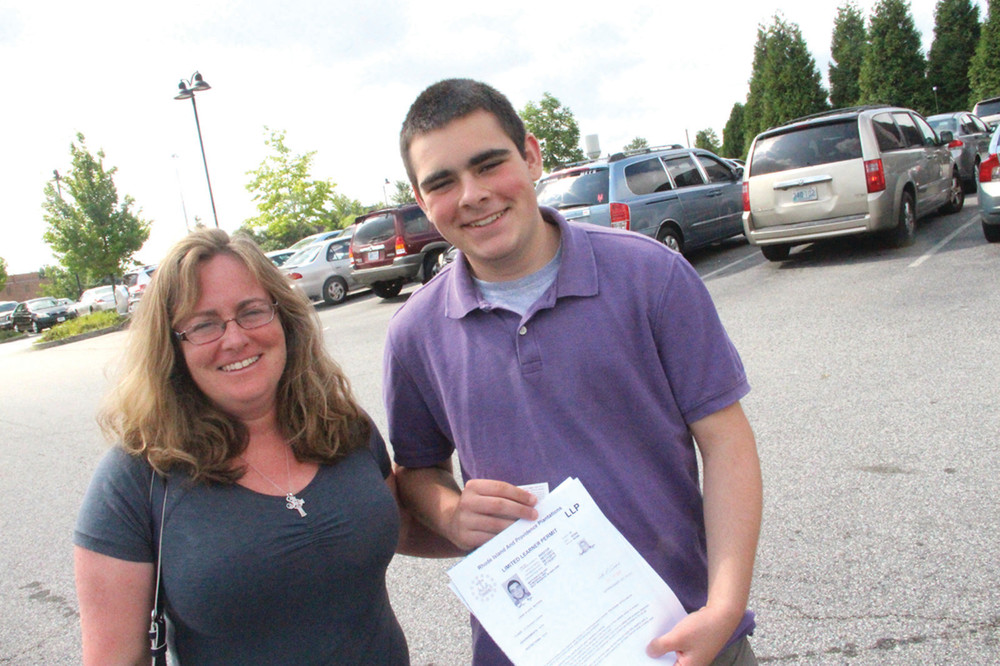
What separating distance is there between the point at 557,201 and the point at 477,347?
391 inches

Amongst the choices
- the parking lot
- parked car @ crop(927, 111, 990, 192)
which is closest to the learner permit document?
the parking lot

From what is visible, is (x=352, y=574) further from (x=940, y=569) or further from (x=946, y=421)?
(x=946, y=421)

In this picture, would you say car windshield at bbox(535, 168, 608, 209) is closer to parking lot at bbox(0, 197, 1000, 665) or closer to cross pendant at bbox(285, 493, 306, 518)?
parking lot at bbox(0, 197, 1000, 665)

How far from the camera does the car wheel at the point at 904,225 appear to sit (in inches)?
411

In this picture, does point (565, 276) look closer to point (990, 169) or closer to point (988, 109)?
point (990, 169)

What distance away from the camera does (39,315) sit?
36.5 m

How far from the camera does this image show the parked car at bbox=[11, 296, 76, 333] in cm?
3653

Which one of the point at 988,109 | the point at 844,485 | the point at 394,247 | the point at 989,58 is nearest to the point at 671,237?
the point at 394,247

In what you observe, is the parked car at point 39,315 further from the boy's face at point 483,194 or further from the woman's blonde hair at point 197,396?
the boy's face at point 483,194

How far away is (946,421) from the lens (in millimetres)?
4465

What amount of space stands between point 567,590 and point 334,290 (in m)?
17.9

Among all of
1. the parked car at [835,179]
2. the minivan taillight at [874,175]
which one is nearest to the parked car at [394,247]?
the parked car at [835,179]

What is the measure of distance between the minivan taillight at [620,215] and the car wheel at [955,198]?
618cm

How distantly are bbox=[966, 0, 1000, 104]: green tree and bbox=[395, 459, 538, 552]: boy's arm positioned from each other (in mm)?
41887
